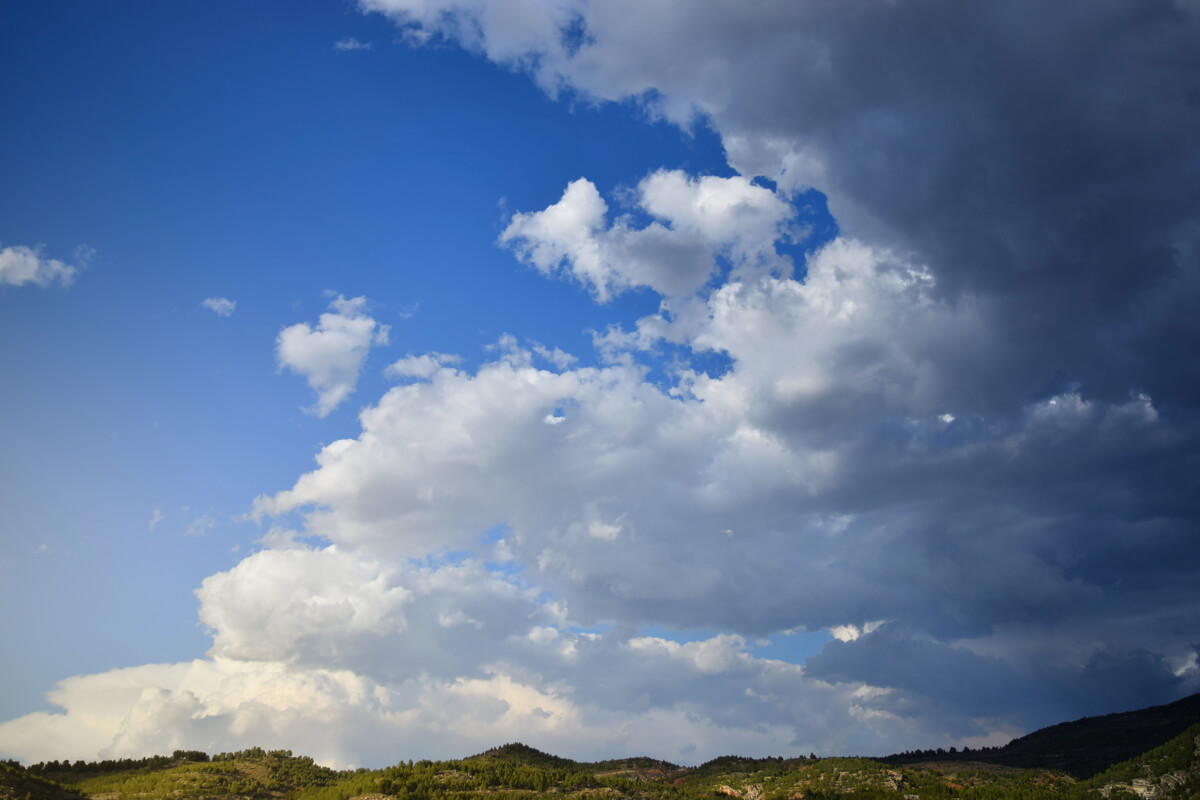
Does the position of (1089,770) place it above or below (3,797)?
below

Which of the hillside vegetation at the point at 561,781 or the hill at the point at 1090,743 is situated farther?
the hill at the point at 1090,743

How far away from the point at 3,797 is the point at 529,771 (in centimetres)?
7281

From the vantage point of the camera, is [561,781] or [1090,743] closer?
[561,781]

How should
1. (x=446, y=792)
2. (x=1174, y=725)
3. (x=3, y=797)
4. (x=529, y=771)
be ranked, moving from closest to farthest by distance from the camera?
(x=3, y=797) < (x=446, y=792) < (x=529, y=771) < (x=1174, y=725)

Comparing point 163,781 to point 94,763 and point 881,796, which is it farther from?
point 881,796

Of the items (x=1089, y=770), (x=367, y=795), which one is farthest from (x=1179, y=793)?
(x=367, y=795)

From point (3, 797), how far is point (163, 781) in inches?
1083

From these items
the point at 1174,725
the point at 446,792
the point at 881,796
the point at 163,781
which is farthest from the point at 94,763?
the point at 1174,725

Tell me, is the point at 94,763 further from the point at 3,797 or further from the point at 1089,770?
the point at 1089,770

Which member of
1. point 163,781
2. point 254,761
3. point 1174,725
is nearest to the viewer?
point 163,781

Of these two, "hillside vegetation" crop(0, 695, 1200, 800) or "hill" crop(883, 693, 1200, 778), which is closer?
"hillside vegetation" crop(0, 695, 1200, 800)

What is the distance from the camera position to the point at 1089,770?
12275cm

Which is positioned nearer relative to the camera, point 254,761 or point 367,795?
point 367,795

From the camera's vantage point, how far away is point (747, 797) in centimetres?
12081
